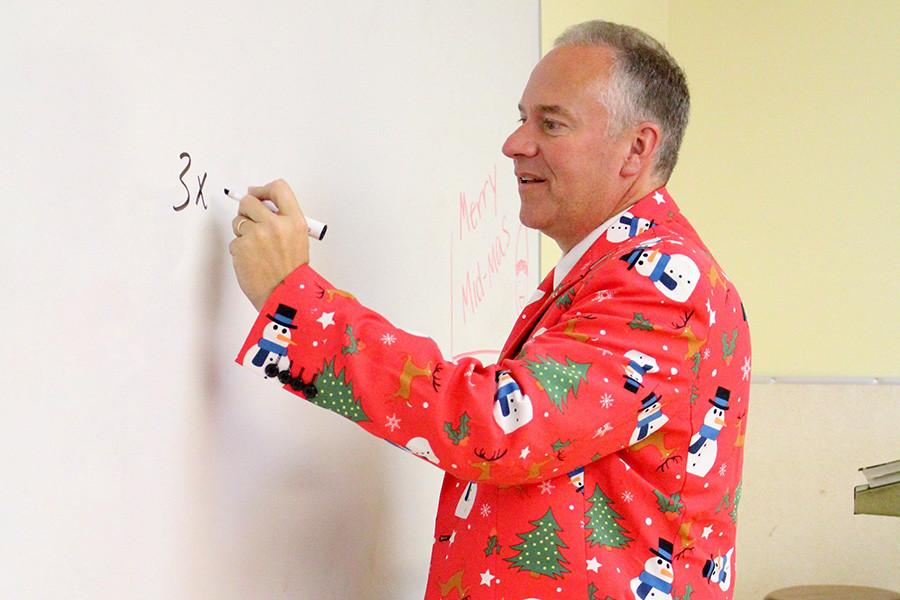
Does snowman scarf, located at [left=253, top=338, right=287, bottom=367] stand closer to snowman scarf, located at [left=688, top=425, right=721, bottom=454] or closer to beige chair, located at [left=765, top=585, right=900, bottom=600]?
snowman scarf, located at [left=688, top=425, right=721, bottom=454]

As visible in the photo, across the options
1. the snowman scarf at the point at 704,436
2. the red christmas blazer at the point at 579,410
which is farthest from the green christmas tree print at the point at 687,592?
the snowman scarf at the point at 704,436

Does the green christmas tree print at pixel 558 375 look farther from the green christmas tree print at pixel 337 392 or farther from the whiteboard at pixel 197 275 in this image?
the whiteboard at pixel 197 275

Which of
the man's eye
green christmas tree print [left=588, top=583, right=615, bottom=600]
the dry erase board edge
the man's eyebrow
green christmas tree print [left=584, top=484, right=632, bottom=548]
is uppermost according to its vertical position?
the man's eyebrow

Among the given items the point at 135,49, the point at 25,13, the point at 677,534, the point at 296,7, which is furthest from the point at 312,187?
the point at 677,534

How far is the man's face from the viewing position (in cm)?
117

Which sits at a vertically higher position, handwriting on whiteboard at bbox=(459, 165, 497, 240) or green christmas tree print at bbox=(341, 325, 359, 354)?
handwriting on whiteboard at bbox=(459, 165, 497, 240)

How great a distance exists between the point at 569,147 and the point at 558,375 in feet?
1.07

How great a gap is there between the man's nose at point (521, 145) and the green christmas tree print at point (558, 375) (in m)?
0.32

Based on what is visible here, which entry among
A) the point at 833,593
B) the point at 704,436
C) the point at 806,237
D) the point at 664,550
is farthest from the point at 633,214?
the point at 806,237

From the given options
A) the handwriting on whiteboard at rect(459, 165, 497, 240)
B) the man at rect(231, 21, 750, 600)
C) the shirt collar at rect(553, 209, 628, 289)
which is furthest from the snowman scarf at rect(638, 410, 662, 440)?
the handwriting on whiteboard at rect(459, 165, 497, 240)

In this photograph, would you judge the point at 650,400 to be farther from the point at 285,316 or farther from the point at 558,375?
the point at 285,316

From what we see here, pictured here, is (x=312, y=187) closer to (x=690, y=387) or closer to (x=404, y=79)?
(x=404, y=79)

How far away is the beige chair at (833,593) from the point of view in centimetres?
232

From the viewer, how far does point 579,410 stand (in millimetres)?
955
